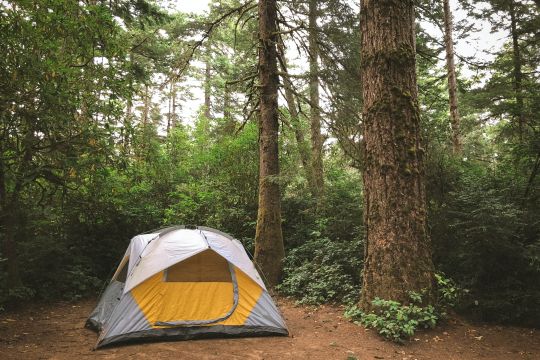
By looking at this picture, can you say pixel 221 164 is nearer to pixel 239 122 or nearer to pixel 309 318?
pixel 239 122

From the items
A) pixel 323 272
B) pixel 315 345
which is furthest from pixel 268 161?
pixel 315 345

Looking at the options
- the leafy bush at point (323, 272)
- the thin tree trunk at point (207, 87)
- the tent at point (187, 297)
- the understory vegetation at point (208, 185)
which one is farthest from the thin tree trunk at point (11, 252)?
the thin tree trunk at point (207, 87)

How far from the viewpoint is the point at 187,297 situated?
5.40 metres

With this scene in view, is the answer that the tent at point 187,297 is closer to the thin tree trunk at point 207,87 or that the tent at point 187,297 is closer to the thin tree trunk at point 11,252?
the thin tree trunk at point 11,252

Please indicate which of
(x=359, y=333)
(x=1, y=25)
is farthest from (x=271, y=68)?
(x=359, y=333)

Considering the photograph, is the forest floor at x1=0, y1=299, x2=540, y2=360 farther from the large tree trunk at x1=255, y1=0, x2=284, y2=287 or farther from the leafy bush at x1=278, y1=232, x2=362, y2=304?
the large tree trunk at x1=255, y1=0, x2=284, y2=287

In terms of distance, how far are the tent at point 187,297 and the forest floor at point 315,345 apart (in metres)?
0.18

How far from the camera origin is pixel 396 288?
203 inches

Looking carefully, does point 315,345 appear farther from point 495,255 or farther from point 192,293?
point 495,255

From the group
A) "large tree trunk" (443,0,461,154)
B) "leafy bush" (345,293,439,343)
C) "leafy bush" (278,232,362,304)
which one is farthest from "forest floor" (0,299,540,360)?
"large tree trunk" (443,0,461,154)

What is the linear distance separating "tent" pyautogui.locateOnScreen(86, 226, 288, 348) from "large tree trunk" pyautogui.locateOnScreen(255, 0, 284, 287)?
2.39 meters

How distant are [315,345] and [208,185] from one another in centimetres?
734

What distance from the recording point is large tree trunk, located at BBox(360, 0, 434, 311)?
5.23 m

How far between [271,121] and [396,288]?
4.85 m
